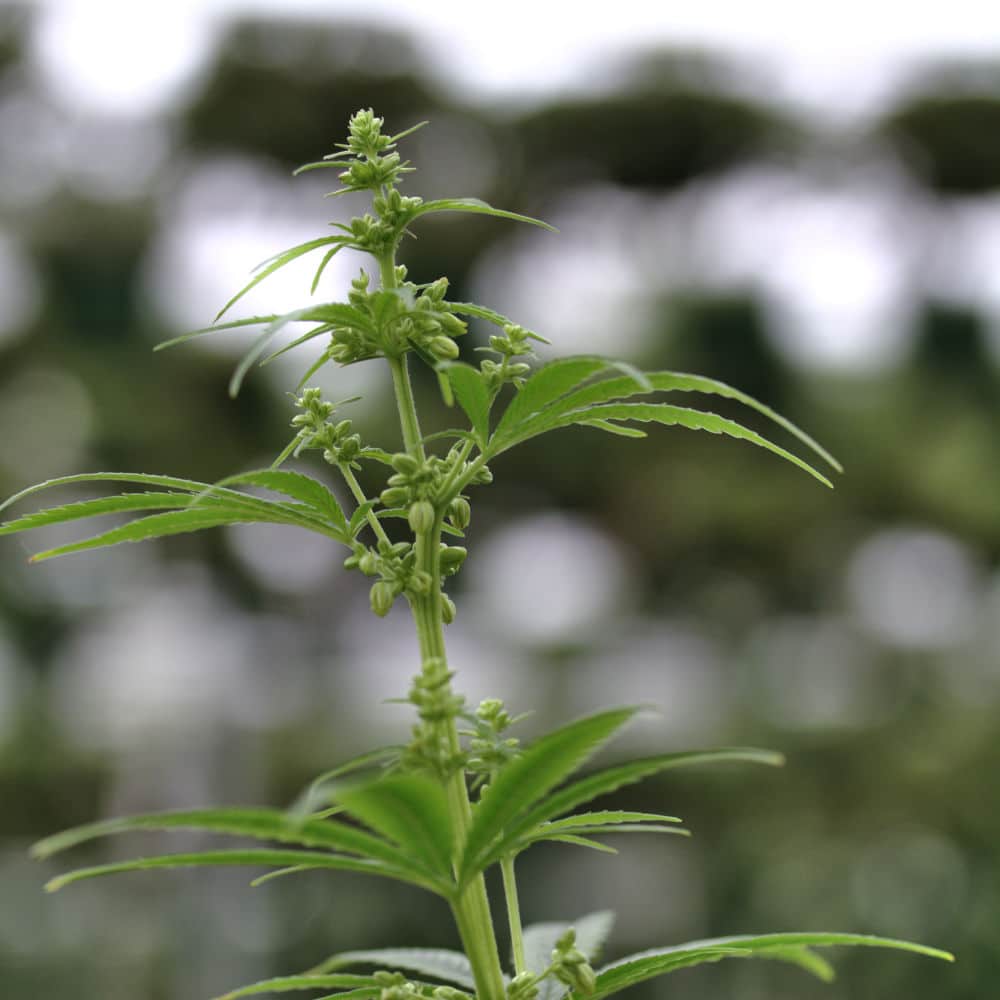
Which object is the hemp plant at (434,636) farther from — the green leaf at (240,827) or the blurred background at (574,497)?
the blurred background at (574,497)

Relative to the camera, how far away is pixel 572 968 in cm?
31

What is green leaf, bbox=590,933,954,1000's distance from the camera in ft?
0.95

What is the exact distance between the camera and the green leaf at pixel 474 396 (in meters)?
0.30

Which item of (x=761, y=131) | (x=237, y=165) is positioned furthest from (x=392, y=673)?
(x=761, y=131)

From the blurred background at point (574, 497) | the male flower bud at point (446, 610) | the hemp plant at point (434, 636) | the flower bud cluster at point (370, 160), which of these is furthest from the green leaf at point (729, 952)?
the blurred background at point (574, 497)

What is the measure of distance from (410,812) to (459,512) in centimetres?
12

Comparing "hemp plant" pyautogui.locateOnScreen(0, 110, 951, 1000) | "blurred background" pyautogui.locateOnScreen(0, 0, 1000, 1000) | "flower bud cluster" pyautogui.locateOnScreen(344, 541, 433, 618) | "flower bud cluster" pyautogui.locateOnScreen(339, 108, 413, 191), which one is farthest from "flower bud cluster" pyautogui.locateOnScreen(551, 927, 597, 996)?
"blurred background" pyautogui.locateOnScreen(0, 0, 1000, 1000)

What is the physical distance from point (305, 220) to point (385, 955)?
4.98 meters

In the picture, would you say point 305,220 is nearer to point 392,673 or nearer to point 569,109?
point 569,109

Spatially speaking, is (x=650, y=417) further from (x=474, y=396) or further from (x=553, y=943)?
(x=553, y=943)

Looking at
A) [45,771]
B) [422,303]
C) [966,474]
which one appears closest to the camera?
[422,303]

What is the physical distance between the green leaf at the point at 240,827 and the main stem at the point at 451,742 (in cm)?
5

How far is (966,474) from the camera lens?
15.9 feet

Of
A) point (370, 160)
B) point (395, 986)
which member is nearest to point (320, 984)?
point (395, 986)
